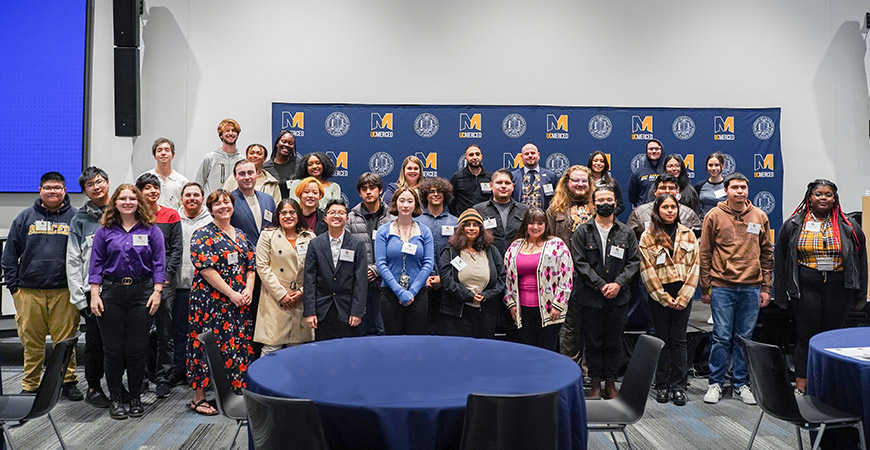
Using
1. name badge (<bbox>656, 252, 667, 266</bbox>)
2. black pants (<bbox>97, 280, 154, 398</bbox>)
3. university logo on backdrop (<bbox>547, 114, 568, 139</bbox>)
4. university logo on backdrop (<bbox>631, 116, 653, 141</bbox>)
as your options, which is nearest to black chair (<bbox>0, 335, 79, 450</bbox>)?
black pants (<bbox>97, 280, 154, 398</bbox>)

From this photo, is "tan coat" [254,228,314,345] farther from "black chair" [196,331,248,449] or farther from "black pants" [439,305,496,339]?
"black chair" [196,331,248,449]

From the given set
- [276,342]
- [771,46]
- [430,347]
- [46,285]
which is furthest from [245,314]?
[771,46]

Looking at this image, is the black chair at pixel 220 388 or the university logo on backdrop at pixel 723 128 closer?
the black chair at pixel 220 388

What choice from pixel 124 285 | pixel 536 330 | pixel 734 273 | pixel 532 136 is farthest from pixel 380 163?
pixel 734 273

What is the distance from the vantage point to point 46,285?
14.4 feet

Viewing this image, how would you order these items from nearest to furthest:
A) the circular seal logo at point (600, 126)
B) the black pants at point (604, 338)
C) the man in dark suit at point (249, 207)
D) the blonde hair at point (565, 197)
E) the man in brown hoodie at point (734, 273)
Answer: the black pants at point (604, 338) < the man in brown hoodie at point (734, 273) < the man in dark suit at point (249, 207) < the blonde hair at point (565, 197) < the circular seal logo at point (600, 126)

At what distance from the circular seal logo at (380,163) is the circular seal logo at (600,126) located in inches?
89.1

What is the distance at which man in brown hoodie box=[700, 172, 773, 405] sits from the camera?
4.61 m

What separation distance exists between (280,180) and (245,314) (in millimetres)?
1640

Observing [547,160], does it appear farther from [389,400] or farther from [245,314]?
[389,400]

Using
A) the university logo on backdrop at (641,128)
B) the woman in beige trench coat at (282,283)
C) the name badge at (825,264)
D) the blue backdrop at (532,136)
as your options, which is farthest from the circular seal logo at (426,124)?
the name badge at (825,264)

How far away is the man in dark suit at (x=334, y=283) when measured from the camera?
13.5 feet

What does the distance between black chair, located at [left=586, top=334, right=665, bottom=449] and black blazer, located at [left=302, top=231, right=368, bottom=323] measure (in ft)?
5.70

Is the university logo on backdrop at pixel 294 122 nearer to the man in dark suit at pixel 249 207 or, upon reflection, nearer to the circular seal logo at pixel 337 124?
the circular seal logo at pixel 337 124
